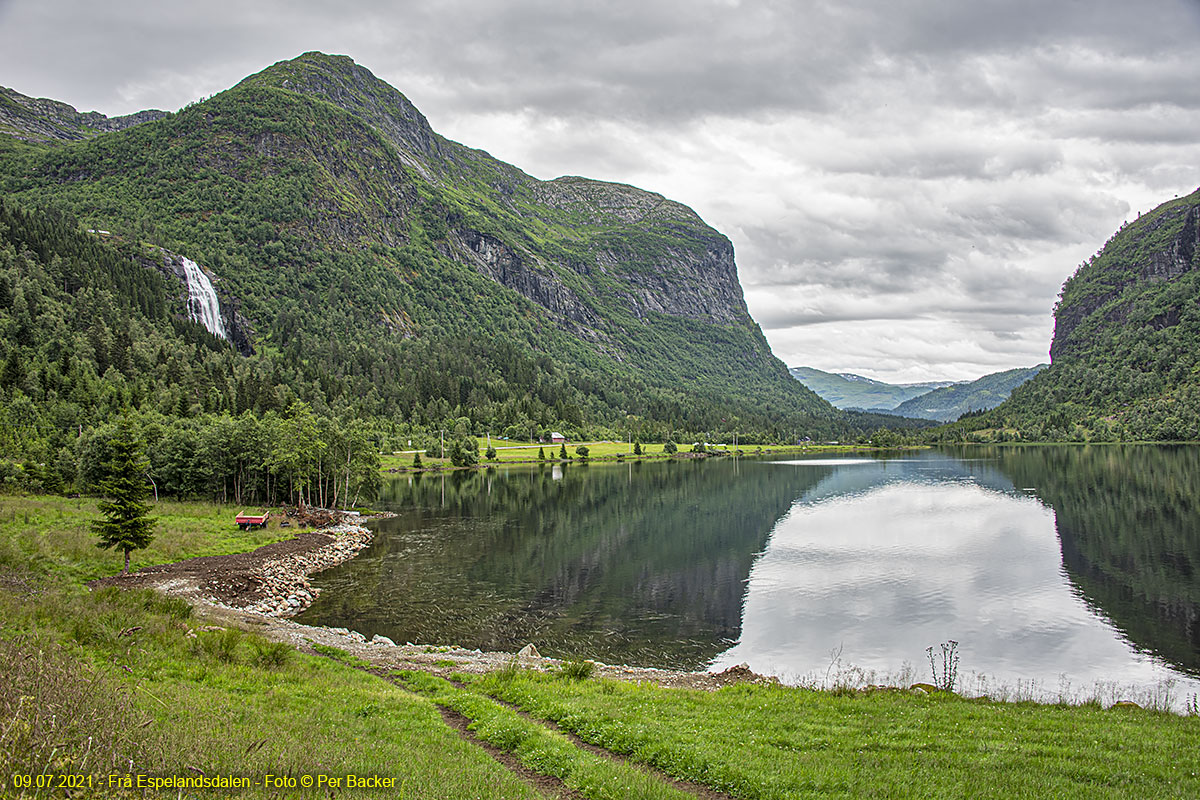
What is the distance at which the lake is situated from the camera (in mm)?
31703

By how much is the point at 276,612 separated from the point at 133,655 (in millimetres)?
21928

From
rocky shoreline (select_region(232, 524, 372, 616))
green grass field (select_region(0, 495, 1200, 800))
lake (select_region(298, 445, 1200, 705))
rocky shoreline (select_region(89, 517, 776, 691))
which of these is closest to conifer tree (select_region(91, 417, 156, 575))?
rocky shoreline (select_region(89, 517, 776, 691))

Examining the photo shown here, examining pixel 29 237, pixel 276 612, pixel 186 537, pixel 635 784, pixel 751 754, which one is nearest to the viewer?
pixel 635 784

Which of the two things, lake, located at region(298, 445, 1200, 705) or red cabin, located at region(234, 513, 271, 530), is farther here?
red cabin, located at region(234, 513, 271, 530)

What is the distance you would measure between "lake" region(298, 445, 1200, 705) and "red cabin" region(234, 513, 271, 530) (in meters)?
10.2

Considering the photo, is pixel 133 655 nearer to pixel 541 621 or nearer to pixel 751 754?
pixel 751 754

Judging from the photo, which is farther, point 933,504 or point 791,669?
point 933,504

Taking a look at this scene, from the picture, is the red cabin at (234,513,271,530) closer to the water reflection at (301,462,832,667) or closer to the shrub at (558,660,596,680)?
the water reflection at (301,462,832,667)

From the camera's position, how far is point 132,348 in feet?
405

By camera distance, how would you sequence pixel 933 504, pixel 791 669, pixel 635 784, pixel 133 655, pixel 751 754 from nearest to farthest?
pixel 635 784
pixel 751 754
pixel 133 655
pixel 791 669
pixel 933 504

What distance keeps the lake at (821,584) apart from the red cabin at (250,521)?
10221 millimetres

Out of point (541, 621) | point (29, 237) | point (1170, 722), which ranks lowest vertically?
point (541, 621)

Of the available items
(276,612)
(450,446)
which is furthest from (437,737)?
(450,446)

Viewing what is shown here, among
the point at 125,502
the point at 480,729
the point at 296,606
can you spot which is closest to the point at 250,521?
the point at 296,606
